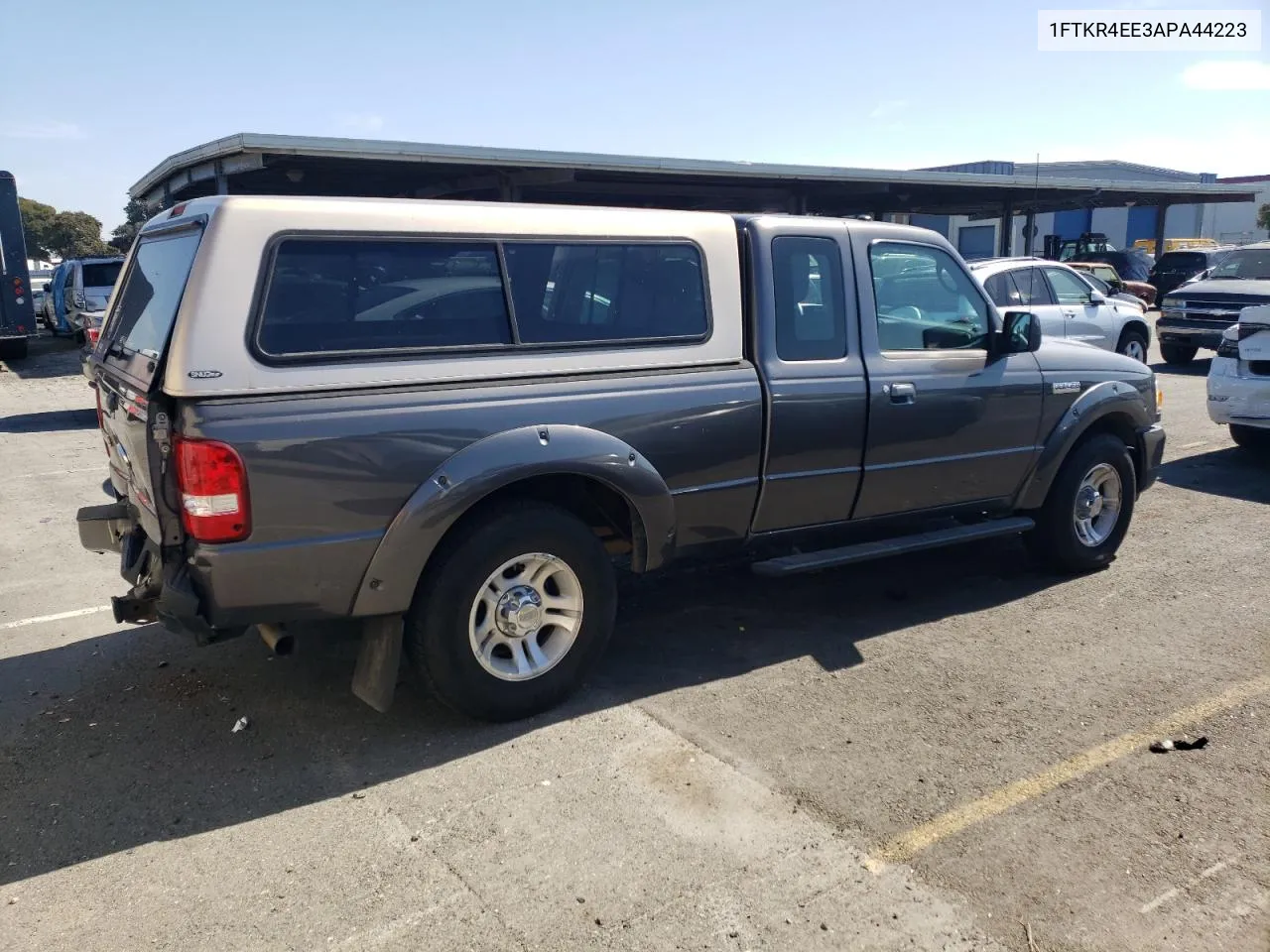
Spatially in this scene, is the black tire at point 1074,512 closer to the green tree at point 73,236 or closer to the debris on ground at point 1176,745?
the debris on ground at point 1176,745

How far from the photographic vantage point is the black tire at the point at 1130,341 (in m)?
13.4

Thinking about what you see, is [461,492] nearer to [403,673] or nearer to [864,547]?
[403,673]

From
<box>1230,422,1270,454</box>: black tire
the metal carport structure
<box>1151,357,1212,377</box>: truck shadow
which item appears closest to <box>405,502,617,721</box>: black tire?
<box>1230,422,1270,454</box>: black tire

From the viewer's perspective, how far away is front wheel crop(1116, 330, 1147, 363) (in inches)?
528

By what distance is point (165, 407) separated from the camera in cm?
353

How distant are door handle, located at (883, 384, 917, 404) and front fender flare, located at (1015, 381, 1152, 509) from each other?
1.15 m

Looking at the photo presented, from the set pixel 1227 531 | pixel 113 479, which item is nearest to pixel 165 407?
pixel 113 479

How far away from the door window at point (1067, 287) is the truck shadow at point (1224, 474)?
272 cm

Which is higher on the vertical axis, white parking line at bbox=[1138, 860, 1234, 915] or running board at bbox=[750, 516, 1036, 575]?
running board at bbox=[750, 516, 1036, 575]

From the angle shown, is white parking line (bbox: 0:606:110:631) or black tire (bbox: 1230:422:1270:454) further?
black tire (bbox: 1230:422:1270:454)

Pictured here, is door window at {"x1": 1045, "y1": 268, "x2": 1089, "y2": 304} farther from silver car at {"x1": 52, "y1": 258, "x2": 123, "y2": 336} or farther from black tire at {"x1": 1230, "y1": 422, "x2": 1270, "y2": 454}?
silver car at {"x1": 52, "y1": 258, "x2": 123, "y2": 336}

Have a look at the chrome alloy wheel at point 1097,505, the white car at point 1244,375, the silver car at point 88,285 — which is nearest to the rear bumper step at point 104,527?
the chrome alloy wheel at point 1097,505

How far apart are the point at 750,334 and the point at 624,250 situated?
2.40ft

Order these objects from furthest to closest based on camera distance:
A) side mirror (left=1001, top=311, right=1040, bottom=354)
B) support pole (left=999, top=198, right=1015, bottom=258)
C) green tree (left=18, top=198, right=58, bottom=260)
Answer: green tree (left=18, top=198, right=58, bottom=260)
support pole (left=999, top=198, right=1015, bottom=258)
side mirror (left=1001, top=311, right=1040, bottom=354)
